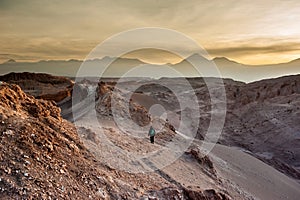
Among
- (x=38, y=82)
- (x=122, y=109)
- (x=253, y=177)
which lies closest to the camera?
(x=253, y=177)

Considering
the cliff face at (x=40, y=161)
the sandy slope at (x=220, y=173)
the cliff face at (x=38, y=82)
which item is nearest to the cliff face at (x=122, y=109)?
the sandy slope at (x=220, y=173)

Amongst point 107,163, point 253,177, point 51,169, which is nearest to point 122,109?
point 253,177

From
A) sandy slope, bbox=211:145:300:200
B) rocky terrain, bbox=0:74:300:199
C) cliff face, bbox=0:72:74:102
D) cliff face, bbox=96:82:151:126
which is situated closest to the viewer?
rocky terrain, bbox=0:74:300:199

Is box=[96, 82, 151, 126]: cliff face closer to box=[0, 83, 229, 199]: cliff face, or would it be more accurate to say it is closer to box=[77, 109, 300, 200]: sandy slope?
box=[77, 109, 300, 200]: sandy slope

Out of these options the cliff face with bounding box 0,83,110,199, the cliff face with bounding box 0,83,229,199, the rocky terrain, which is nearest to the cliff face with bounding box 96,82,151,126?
the rocky terrain

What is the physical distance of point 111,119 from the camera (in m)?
13.4

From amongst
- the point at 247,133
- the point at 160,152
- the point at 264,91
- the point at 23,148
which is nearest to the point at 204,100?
the point at 264,91

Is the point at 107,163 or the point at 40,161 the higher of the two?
the point at 40,161

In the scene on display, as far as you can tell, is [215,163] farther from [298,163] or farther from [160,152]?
[298,163]

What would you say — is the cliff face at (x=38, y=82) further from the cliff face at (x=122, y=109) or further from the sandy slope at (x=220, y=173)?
the sandy slope at (x=220, y=173)

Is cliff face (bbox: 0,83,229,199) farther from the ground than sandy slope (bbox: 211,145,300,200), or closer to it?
farther from the ground

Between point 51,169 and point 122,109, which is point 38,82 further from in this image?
point 51,169

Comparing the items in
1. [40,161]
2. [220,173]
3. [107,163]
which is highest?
[40,161]

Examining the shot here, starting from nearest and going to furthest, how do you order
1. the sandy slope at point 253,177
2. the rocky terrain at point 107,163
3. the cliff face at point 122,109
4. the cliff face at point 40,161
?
the cliff face at point 40,161
the rocky terrain at point 107,163
the sandy slope at point 253,177
the cliff face at point 122,109
